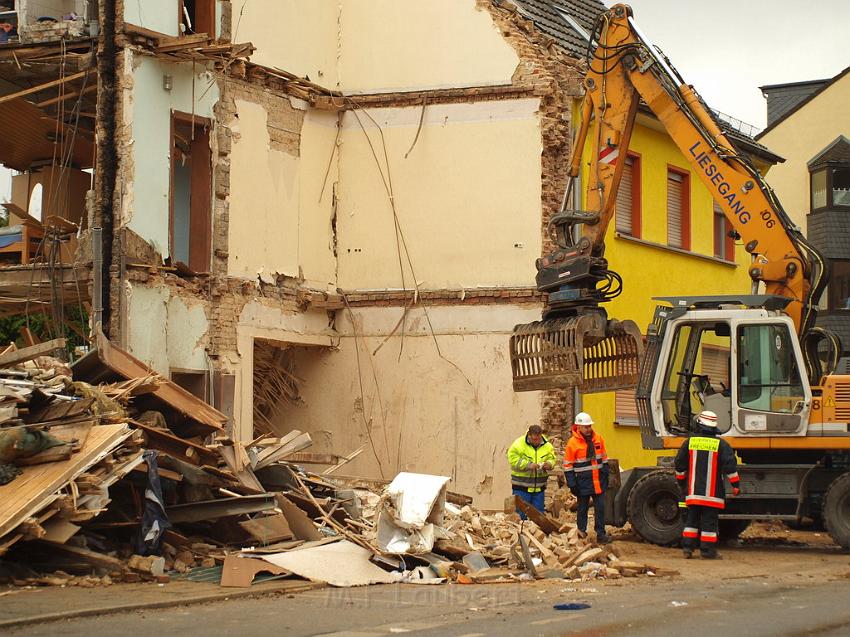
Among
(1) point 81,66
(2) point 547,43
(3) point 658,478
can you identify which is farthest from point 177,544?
(2) point 547,43

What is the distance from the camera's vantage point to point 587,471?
16.1 meters

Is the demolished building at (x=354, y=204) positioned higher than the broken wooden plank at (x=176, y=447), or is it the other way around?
the demolished building at (x=354, y=204)

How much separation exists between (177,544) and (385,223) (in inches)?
387

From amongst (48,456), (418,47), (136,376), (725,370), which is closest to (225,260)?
(418,47)

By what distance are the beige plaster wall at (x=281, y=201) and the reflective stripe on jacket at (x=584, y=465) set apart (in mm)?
6418

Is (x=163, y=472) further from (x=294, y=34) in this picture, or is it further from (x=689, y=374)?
(x=294, y=34)

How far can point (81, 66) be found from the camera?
1852 cm

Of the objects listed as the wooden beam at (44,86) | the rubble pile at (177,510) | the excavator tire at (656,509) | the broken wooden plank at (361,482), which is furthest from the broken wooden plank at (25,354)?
the excavator tire at (656,509)

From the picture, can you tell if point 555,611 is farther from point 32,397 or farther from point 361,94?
point 361,94

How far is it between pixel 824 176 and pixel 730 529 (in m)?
28.8

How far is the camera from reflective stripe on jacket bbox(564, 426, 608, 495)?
1608 centimetres

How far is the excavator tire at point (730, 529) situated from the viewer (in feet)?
55.3

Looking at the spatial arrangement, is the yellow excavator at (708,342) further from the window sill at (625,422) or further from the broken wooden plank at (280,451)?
the window sill at (625,422)

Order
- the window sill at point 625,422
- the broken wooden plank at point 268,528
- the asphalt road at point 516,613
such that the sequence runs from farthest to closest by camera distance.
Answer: the window sill at point 625,422 < the broken wooden plank at point 268,528 < the asphalt road at point 516,613
